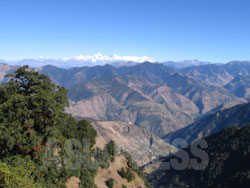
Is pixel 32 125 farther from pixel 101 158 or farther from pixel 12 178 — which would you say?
pixel 101 158

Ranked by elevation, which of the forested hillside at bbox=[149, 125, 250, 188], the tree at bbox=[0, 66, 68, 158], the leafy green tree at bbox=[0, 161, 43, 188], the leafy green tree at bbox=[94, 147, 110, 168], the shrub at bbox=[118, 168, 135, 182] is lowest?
the forested hillside at bbox=[149, 125, 250, 188]

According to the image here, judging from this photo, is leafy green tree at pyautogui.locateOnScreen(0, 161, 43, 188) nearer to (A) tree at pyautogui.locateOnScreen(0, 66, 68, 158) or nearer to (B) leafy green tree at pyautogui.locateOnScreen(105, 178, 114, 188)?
(A) tree at pyautogui.locateOnScreen(0, 66, 68, 158)

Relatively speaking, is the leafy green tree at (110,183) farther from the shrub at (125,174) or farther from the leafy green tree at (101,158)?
the shrub at (125,174)

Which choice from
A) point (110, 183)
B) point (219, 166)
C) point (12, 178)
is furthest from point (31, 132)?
point (219, 166)

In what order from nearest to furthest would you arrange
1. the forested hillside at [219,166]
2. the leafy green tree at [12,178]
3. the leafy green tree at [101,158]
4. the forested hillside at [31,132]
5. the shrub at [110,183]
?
1. the leafy green tree at [12,178]
2. the forested hillside at [31,132]
3. the shrub at [110,183]
4. the leafy green tree at [101,158]
5. the forested hillside at [219,166]

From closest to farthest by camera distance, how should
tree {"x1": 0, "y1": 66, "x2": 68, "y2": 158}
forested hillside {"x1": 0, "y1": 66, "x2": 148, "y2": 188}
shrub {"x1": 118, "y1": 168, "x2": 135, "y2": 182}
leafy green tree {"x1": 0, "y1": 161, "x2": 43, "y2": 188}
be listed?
leafy green tree {"x1": 0, "y1": 161, "x2": 43, "y2": 188} < forested hillside {"x1": 0, "y1": 66, "x2": 148, "y2": 188} < tree {"x1": 0, "y1": 66, "x2": 68, "y2": 158} < shrub {"x1": 118, "y1": 168, "x2": 135, "y2": 182}

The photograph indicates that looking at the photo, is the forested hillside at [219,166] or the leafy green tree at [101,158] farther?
the forested hillside at [219,166]

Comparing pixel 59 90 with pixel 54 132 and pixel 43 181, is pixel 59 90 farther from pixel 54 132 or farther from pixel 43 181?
pixel 43 181

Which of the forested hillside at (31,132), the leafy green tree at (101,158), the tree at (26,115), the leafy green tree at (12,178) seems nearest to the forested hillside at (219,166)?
the leafy green tree at (101,158)

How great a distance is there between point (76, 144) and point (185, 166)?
5218 inches

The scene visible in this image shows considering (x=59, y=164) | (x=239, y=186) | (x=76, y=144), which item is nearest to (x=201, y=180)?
(x=239, y=186)

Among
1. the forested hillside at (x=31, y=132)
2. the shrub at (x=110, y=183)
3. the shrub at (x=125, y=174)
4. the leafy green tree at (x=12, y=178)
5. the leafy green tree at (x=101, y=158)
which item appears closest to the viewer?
the leafy green tree at (x=12, y=178)

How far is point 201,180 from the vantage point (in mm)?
145500

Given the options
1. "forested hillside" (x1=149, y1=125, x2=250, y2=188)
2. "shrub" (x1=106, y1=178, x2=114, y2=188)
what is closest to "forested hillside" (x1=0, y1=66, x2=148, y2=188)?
"shrub" (x1=106, y1=178, x2=114, y2=188)
